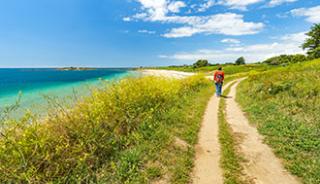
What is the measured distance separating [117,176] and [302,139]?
4.99 meters

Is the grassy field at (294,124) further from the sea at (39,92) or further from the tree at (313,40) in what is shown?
the tree at (313,40)

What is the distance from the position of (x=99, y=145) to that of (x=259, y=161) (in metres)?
3.70

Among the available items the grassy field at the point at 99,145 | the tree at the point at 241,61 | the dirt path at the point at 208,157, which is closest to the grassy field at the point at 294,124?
the dirt path at the point at 208,157

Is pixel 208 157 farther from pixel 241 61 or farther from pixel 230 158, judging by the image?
pixel 241 61

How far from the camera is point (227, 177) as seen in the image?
4637 mm

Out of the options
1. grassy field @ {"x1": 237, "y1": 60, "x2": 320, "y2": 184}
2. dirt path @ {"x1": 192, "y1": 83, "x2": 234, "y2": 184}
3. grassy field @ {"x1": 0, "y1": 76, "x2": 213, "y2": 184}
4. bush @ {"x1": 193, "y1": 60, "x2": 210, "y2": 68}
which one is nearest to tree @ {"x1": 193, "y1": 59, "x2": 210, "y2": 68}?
bush @ {"x1": 193, "y1": 60, "x2": 210, "y2": 68}

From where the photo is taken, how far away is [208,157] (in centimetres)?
563

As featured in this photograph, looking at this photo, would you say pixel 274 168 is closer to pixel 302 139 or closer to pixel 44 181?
pixel 302 139

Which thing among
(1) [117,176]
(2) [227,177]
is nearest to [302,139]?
(2) [227,177]

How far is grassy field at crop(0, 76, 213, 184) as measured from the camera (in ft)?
14.4

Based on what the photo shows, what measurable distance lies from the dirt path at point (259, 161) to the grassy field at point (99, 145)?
4.35ft

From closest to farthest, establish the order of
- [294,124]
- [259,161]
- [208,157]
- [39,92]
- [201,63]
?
1. [259,161]
2. [208,157]
3. [39,92]
4. [294,124]
5. [201,63]

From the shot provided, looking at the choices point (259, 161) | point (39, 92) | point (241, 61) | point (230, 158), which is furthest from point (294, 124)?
point (241, 61)

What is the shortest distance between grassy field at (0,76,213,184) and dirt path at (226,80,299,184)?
1.33 m
